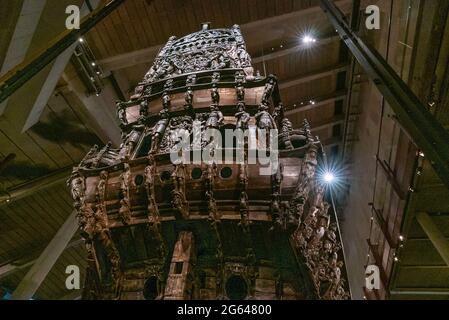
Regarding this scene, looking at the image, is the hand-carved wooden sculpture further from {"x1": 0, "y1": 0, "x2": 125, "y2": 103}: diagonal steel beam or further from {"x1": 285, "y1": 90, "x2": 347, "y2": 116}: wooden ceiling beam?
{"x1": 285, "y1": 90, "x2": 347, "y2": 116}: wooden ceiling beam

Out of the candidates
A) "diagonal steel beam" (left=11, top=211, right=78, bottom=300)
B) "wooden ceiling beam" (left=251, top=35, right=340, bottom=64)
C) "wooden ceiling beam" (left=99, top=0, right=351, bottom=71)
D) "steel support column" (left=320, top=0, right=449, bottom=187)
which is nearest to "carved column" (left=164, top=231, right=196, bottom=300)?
"steel support column" (left=320, top=0, right=449, bottom=187)

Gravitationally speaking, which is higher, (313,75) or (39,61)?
(313,75)

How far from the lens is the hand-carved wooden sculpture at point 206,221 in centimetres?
416

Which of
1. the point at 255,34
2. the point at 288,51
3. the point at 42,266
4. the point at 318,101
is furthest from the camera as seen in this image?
the point at 318,101

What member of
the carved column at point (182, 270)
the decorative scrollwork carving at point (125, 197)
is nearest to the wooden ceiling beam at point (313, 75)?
the decorative scrollwork carving at point (125, 197)

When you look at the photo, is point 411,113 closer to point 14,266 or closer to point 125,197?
point 125,197

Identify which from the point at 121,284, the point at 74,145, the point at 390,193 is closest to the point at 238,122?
the point at 121,284

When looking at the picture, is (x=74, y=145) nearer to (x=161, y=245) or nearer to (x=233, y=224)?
(x=161, y=245)

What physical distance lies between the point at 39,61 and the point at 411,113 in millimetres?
Answer: 4733

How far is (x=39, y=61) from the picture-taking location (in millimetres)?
4875

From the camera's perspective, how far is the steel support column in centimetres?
232

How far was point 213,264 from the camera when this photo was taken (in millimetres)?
4508

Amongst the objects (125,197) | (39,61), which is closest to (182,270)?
(125,197)

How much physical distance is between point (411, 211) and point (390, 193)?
1054 millimetres
